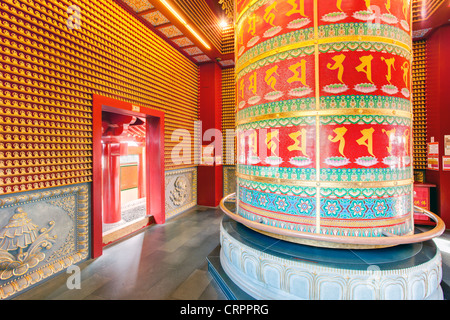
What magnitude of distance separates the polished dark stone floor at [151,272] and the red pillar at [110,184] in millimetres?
1086

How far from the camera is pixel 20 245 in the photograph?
2.38m

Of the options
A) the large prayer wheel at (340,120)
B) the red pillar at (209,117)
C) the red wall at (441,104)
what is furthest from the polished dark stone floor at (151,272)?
the red pillar at (209,117)

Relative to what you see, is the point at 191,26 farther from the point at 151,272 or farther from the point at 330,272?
the point at 330,272

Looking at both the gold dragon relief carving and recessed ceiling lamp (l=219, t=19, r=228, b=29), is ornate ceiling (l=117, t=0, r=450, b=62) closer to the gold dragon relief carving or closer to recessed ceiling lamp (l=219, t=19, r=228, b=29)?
recessed ceiling lamp (l=219, t=19, r=228, b=29)

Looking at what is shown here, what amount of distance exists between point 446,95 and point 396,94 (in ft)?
13.5

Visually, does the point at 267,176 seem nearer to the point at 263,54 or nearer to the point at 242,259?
the point at 242,259

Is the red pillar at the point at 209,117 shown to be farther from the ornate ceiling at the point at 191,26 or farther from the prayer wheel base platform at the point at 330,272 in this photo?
the prayer wheel base platform at the point at 330,272

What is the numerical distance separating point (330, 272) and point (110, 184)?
4864mm

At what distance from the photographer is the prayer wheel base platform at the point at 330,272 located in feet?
5.50

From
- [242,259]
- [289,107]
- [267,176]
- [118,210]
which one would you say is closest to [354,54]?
[289,107]

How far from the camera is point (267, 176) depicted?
2.27 metres

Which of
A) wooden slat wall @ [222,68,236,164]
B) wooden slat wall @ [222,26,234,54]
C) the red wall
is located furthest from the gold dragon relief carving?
the red wall

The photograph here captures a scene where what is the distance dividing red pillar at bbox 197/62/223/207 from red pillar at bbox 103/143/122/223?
2437 mm

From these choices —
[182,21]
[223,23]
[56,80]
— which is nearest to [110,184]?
[56,80]
